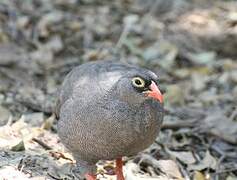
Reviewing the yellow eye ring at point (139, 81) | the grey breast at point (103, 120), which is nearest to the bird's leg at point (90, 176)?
the grey breast at point (103, 120)

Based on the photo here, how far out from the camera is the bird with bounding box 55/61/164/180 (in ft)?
15.0

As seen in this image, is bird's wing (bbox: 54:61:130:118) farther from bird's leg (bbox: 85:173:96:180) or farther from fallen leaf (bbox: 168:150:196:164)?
fallen leaf (bbox: 168:150:196:164)

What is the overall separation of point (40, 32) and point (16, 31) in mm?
342

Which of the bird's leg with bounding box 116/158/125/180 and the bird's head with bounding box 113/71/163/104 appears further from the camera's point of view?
the bird's leg with bounding box 116/158/125/180

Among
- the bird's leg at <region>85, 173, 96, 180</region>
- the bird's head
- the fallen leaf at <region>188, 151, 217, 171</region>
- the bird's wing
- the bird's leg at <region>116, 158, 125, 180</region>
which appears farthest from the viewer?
the fallen leaf at <region>188, 151, 217, 171</region>

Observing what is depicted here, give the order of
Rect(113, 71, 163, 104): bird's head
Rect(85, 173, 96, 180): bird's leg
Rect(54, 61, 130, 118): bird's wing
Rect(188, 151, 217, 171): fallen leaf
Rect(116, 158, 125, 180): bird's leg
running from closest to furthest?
Rect(113, 71, 163, 104): bird's head → Rect(54, 61, 130, 118): bird's wing → Rect(85, 173, 96, 180): bird's leg → Rect(116, 158, 125, 180): bird's leg → Rect(188, 151, 217, 171): fallen leaf

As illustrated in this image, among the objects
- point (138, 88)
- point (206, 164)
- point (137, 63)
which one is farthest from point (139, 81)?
point (137, 63)

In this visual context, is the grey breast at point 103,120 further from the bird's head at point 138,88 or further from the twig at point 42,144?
the twig at point 42,144

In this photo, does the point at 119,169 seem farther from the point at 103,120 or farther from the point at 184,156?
the point at 184,156

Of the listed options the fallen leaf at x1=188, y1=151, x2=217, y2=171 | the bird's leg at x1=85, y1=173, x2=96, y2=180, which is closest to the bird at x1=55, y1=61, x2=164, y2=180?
the bird's leg at x1=85, y1=173, x2=96, y2=180

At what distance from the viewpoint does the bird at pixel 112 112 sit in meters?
4.57

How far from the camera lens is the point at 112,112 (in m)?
4.58

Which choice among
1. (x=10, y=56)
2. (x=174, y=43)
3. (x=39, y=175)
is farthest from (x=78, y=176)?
(x=174, y=43)

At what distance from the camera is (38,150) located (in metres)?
5.56
